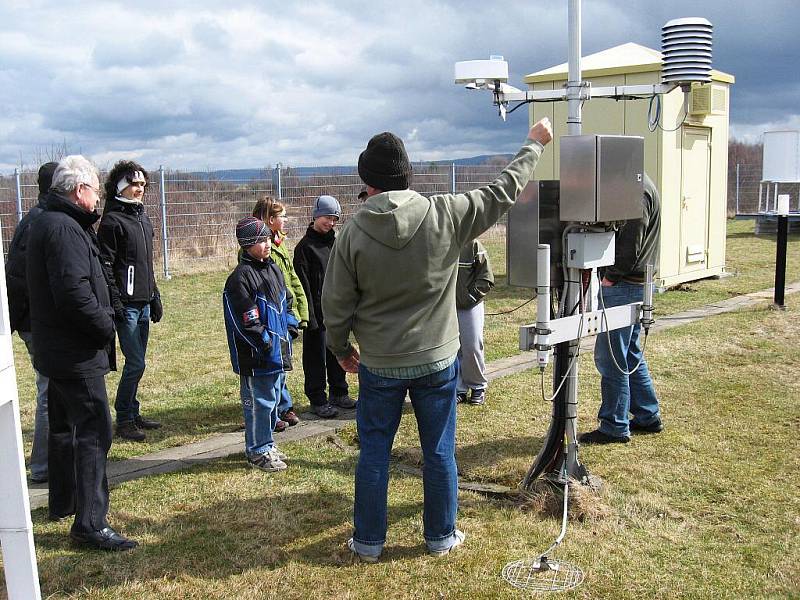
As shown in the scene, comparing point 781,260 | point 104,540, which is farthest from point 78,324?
point 781,260

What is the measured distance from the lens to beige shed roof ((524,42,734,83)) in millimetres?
11430

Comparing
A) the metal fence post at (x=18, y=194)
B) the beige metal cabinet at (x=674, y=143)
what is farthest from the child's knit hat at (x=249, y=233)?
the metal fence post at (x=18, y=194)

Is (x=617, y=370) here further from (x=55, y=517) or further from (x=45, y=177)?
(x=45, y=177)

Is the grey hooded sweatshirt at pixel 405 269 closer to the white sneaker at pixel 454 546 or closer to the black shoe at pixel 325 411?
the white sneaker at pixel 454 546

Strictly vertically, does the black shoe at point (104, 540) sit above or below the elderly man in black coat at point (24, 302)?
below

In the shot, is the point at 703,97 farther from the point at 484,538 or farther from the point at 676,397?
the point at 484,538

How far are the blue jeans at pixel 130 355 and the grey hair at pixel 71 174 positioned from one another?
6.51 ft

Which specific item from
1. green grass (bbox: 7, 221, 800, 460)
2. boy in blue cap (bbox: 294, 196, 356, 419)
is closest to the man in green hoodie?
boy in blue cap (bbox: 294, 196, 356, 419)

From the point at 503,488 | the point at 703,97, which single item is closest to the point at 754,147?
the point at 703,97

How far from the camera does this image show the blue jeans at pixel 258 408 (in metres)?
5.16

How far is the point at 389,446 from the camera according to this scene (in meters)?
3.92

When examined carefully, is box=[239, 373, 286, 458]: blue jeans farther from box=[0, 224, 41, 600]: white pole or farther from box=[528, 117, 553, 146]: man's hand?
box=[0, 224, 41, 600]: white pole

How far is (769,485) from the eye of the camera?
15.7 feet

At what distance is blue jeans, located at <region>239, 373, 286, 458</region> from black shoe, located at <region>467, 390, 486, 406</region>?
6.41 feet
